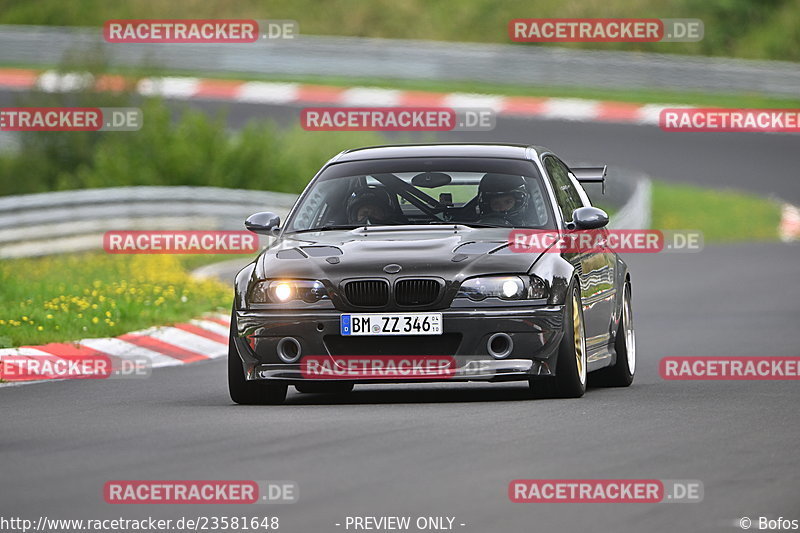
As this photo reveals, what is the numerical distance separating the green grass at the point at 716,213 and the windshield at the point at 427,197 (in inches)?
775

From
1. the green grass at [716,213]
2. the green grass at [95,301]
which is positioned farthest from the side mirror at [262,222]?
the green grass at [716,213]

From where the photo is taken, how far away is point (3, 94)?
1674 inches

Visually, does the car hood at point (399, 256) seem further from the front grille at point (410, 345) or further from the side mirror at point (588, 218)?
the side mirror at point (588, 218)

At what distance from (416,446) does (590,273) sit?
3.36 m

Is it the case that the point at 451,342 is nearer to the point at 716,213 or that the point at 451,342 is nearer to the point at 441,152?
the point at 441,152

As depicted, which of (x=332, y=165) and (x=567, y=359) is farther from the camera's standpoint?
(x=332, y=165)

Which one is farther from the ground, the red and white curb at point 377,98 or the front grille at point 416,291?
the front grille at point 416,291

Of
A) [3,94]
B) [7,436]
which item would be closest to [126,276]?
[7,436]

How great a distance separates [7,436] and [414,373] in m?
2.28

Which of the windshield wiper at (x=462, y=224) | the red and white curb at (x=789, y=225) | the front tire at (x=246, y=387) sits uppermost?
the windshield wiper at (x=462, y=224)

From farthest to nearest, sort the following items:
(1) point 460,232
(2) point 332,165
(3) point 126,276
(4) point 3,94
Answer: (4) point 3,94 → (3) point 126,276 → (2) point 332,165 → (1) point 460,232

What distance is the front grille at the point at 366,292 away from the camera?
1036cm

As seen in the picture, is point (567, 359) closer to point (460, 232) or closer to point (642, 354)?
point (460, 232)

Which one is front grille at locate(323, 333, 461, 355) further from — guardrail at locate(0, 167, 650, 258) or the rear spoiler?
guardrail at locate(0, 167, 650, 258)
